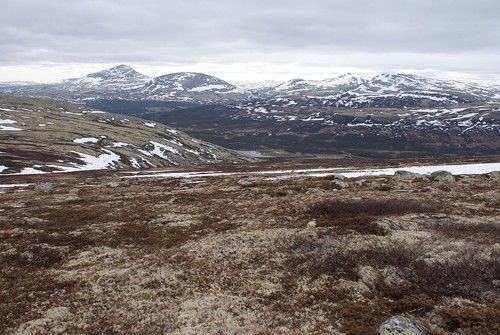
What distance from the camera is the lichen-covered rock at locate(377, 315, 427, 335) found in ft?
51.1

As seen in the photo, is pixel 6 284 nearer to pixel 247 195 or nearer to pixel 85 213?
pixel 85 213

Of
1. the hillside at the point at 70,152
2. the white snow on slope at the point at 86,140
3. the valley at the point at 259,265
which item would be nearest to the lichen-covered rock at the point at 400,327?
the valley at the point at 259,265

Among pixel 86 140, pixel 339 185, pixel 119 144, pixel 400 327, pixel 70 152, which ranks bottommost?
pixel 119 144

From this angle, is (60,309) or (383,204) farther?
(383,204)

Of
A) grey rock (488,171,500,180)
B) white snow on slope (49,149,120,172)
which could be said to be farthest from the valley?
white snow on slope (49,149,120,172)

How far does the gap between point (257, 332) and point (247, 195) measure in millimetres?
34881

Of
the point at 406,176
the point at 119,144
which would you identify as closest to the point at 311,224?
the point at 406,176

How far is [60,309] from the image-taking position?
19797 millimetres

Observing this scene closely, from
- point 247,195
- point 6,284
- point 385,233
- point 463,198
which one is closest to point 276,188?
point 247,195

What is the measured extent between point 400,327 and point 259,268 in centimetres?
1014

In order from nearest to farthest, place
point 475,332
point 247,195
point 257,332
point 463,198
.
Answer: point 475,332, point 257,332, point 463,198, point 247,195

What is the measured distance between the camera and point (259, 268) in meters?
24.3

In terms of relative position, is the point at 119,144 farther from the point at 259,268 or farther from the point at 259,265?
the point at 259,268

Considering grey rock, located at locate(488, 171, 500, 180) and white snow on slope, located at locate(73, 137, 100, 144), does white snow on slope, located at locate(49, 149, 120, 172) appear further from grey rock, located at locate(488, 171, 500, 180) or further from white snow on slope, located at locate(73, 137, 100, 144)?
grey rock, located at locate(488, 171, 500, 180)
